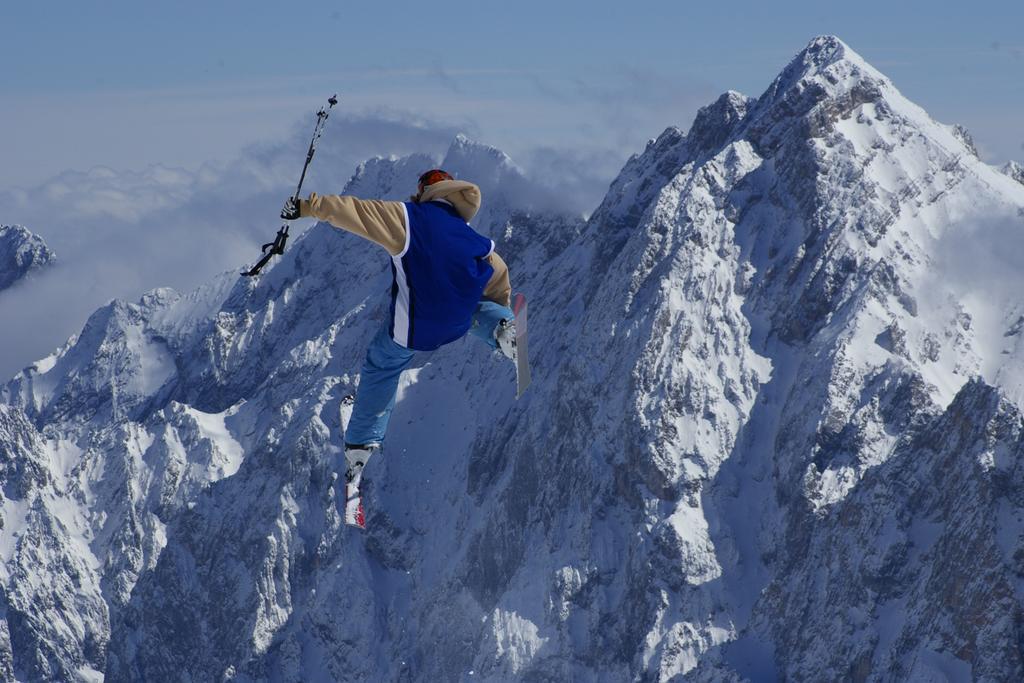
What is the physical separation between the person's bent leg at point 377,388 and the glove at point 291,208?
498 cm

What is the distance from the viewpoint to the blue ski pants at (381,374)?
30188mm

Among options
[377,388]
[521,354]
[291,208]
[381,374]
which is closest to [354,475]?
[377,388]

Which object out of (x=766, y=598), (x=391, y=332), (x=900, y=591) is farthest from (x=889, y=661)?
(x=391, y=332)

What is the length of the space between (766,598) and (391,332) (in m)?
152

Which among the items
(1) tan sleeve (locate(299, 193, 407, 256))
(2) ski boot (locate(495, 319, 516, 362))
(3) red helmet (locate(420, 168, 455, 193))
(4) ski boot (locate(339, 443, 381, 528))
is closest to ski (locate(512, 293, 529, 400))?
(2) ski boot (locate(495, 319, 516, 362))

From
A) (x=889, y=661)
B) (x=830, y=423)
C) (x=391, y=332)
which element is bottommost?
(x=391, y=332)

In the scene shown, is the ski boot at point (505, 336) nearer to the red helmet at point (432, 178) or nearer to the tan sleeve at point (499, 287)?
the tan sleeve at point (499, 287)

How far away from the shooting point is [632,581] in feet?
617

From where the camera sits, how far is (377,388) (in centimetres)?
3078

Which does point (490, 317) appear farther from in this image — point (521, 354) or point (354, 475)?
point (354, 475)

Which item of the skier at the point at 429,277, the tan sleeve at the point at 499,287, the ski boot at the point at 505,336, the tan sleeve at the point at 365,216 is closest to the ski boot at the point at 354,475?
the skier at the point at 429,277

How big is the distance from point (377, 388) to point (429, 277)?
10.5 feet

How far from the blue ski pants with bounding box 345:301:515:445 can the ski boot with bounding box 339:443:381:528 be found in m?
0.17

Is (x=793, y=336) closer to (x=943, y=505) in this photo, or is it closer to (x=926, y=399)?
(x=926, y=399)
